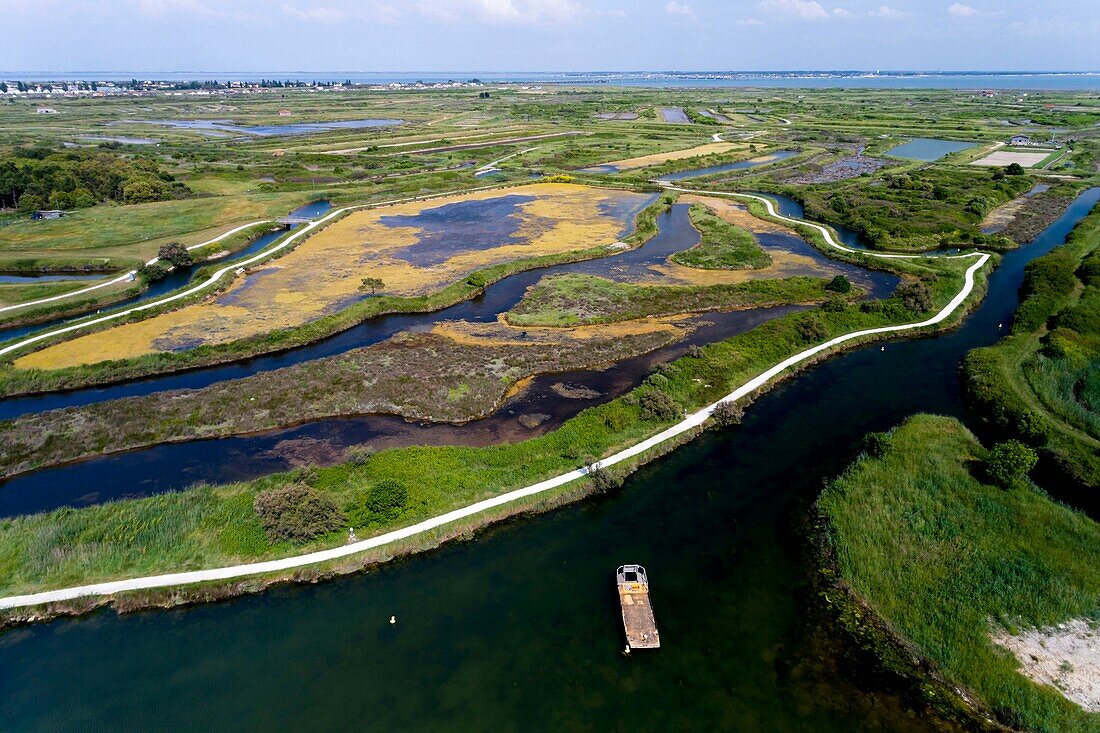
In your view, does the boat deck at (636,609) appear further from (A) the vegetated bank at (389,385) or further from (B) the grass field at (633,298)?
(B) the grass field at (633,298)

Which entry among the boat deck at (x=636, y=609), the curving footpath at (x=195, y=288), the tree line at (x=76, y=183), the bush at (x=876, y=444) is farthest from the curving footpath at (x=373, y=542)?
the tree line at (x=76, y=183)

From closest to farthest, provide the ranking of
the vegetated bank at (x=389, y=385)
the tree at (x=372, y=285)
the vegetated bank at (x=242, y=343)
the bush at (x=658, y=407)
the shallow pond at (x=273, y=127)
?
the vegetated bank at (x=389, y=385)
the bush at (x=658, y=407)
the vegetated bank at (x=242, y=343)
the tree at (x=372, y=285)
the shallow pond at (x=273, y=127)

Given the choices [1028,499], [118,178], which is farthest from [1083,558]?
[118,178]

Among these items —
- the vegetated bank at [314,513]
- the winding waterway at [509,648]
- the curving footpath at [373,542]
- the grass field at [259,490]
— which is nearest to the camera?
the winding waterway at [509,648]

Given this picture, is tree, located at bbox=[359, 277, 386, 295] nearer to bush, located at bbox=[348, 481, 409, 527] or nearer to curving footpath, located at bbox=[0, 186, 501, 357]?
curving footpath, located at bbox=[0, 186, 501, 357]

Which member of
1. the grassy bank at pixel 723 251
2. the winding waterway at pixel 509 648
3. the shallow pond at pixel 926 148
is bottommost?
the winding waterway at pixel 509 648

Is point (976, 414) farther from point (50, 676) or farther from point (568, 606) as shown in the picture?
point (50, 676)

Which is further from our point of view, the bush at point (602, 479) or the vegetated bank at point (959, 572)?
the bush at point (602, 479)
